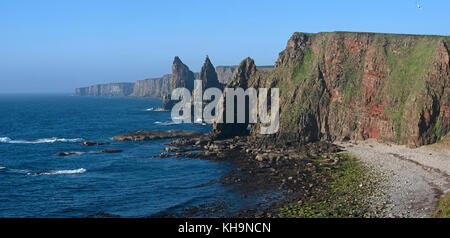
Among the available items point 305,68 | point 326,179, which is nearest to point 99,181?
point 326,179

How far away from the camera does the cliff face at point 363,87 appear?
83625 mm

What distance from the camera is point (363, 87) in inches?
3846

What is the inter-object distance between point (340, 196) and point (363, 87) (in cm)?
4860

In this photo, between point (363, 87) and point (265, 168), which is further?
point (363, 87)

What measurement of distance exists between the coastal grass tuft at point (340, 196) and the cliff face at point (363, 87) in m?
20.6

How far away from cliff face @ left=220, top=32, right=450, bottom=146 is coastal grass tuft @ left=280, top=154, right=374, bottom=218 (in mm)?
20605

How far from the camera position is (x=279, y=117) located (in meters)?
103

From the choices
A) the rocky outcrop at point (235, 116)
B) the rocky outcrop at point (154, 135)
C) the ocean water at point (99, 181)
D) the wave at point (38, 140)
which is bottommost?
the ocean water at point (99, 181)

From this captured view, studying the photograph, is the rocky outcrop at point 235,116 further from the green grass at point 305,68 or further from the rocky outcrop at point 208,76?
the rocky outcrop at point 208,76

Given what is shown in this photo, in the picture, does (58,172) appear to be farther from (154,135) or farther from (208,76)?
(208,76)

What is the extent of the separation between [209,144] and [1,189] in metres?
48.9

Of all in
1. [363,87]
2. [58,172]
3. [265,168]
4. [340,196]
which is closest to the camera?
[340,196]

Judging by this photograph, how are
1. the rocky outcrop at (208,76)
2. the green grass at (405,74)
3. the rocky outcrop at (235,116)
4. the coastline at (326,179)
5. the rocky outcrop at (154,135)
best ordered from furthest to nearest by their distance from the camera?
1. the rocky outcrop at (208,76)
2. the rocky outcrop at (154,135)
3. the rocky outcrop at (235,116)
4. the green grass at (405,74)
5. the coastline at (326,179)

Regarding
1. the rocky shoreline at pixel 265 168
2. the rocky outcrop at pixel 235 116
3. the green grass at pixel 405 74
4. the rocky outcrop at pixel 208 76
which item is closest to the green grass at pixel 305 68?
the rocky outcrop at pixel 235 116
